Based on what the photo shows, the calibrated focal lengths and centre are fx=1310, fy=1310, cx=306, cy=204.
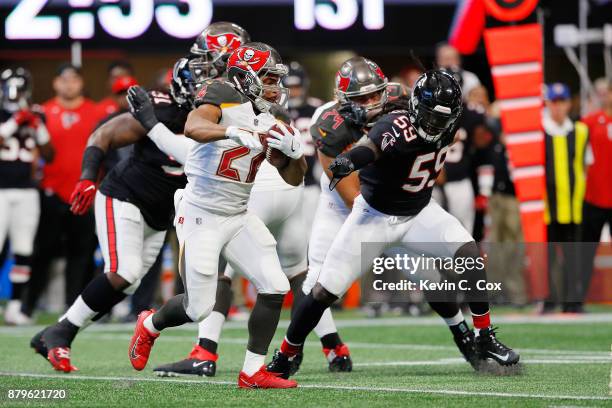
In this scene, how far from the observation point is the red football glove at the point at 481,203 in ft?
40.2

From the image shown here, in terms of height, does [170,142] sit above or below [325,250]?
above

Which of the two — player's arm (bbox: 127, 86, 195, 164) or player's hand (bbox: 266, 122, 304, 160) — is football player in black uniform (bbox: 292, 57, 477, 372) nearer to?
player's arm (bbox: 127, 86, 195, 164)

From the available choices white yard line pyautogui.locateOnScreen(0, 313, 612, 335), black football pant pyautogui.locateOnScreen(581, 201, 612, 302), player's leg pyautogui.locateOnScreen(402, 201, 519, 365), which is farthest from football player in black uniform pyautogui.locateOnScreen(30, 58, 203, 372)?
black football pant pyautogui.locateOnScreen(581, 201, 612, 302)

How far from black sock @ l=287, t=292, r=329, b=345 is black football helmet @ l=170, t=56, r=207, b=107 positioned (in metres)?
1.35

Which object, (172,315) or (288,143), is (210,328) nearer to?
(172,315)

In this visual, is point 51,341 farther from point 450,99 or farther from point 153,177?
point 450,99

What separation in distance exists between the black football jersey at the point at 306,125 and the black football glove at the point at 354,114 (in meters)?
2.85

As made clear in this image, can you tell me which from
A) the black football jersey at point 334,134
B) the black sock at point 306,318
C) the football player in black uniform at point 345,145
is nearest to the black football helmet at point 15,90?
the football player in black uniform at point 345,145

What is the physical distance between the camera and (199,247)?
632 centimetres

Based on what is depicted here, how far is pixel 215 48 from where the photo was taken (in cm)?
723

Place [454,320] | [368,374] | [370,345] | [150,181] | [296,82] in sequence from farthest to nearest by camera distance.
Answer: [296,82], [370,345], [150,181], [454,320], [368,374]

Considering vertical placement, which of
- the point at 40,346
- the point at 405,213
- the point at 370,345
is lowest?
the point at 370,345

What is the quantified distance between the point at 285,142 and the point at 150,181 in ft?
6.40

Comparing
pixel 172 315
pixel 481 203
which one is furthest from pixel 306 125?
pixel 172 315
